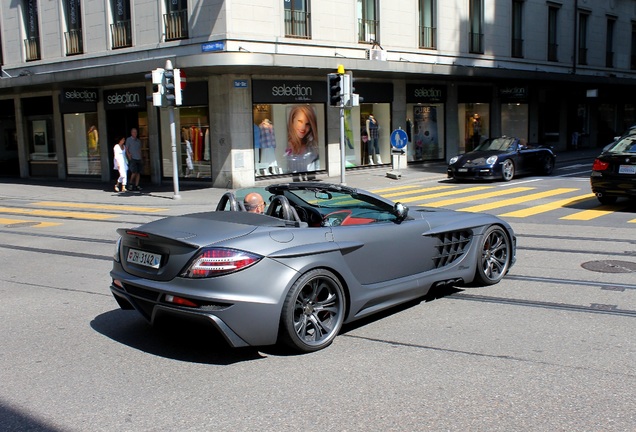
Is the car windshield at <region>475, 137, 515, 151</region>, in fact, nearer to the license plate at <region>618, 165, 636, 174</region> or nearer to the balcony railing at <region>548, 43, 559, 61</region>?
the license plate at <region>618, 165, 636, 174</region>

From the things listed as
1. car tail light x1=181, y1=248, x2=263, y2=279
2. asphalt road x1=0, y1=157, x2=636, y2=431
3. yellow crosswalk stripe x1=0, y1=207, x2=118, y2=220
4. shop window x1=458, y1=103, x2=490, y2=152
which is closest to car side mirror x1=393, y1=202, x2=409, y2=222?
asphalt road x1=0, y1=157, x2=636, y2=431

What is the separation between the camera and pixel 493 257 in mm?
7484

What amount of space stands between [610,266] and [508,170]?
503 inches

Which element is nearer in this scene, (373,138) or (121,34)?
(121,34)

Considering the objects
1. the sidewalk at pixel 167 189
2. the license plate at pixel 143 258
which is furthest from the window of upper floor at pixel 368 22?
the license plate at pixel 143 258

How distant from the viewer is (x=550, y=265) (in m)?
8.72

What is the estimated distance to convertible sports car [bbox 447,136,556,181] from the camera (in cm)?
2064

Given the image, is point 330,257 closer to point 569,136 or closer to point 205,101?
point 205,101

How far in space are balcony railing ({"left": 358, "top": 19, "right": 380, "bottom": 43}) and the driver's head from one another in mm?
18960

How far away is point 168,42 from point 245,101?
3.44 meters

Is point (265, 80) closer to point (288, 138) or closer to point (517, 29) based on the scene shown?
point (288, 138)

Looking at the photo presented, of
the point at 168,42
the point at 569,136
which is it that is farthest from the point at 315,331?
the point at 569,136

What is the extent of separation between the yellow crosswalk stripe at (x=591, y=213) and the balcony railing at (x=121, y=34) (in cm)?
1649

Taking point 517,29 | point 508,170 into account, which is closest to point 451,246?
point 508,170
